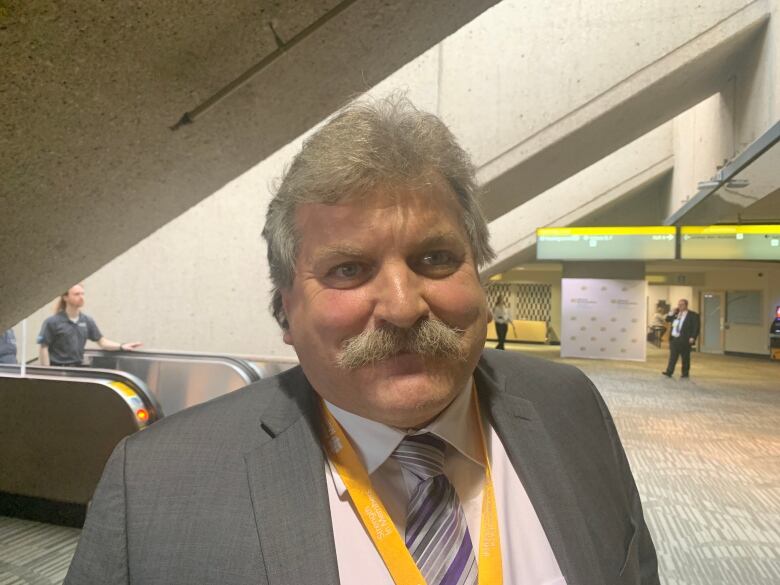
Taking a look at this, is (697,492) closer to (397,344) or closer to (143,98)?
(397,344)

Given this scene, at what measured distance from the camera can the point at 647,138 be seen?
9.64m

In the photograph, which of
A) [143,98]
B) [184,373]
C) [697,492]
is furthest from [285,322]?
[184,373]

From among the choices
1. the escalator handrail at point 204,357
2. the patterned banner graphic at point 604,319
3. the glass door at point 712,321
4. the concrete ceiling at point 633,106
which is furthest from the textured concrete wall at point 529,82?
the glass door at point 712,321

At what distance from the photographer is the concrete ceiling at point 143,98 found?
5.41 feet

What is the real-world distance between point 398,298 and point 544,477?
0.53m

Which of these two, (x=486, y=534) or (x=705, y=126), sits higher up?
(x=705, y=126)

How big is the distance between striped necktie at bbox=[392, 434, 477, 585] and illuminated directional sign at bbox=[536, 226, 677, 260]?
9.15 meters

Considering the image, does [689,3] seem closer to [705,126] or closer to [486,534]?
[705,126]

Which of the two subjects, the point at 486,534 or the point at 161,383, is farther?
the point at 161,383

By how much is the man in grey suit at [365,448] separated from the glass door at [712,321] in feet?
52.2

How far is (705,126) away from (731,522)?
192 inches

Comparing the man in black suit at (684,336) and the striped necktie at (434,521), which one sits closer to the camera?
the striped necktie at (434,521)

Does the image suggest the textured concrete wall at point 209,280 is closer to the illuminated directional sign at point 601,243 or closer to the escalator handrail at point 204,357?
the escalator handrail at point 204,357

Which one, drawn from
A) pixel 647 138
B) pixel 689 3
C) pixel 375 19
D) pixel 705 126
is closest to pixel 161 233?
pixel 375 19
